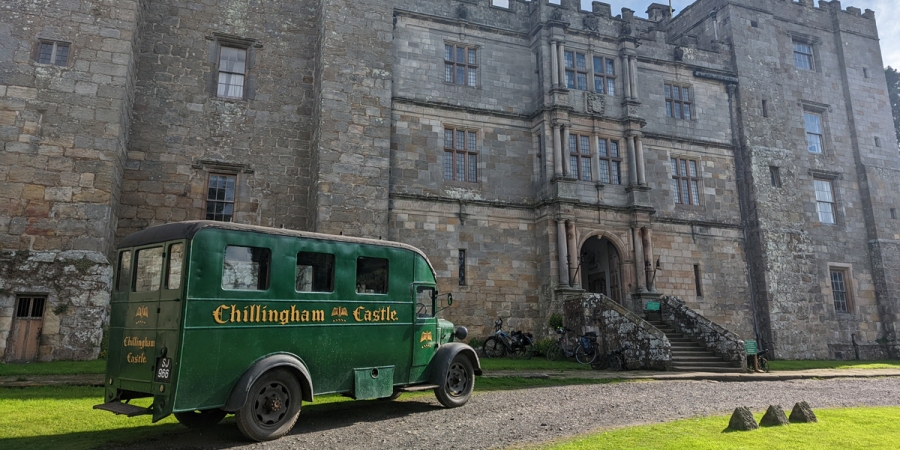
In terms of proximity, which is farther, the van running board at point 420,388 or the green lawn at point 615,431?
the van running board at point 420,388

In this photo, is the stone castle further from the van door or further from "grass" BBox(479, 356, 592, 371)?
the van door

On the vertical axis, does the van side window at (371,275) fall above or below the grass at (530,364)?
above

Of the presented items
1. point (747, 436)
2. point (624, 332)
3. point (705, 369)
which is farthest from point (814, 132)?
point (747, 436)

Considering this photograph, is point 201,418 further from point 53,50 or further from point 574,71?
point 574,71

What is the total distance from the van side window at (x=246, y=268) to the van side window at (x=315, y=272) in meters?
0.49

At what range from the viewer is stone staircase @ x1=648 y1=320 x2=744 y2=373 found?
14575 millimetres

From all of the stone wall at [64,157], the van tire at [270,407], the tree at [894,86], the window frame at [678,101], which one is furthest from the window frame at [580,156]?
the tree at [894,86]

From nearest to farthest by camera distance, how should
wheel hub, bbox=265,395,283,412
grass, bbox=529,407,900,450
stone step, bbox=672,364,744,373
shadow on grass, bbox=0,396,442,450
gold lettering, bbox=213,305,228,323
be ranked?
1. grass, bbox=529,407,900,450
2. shadow on grass, bbox=0,396,442,450
3. gold lettering, bbox=213,305,228,323
4. wheel hub, bbox=265,395,283,412
5. stone step, bbox=672,364,744,373

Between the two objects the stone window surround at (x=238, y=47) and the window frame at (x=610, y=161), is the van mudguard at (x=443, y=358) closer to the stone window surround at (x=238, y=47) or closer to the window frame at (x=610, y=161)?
the stone window surround at (x=238, y=47)

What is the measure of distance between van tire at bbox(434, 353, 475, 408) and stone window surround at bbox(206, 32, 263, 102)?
11681mm

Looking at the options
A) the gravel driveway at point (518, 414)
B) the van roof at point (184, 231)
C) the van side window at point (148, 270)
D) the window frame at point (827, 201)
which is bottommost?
the gravel driveway at point (518, 414)

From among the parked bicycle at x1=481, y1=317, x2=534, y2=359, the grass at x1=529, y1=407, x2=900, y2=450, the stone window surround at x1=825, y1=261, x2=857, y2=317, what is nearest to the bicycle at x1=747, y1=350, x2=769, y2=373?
the parked bicycle at x1=481, y1=317, x2=534, y2=359

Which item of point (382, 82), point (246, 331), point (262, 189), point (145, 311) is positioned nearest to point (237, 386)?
point (246, 331)

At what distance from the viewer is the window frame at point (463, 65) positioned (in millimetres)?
18469
